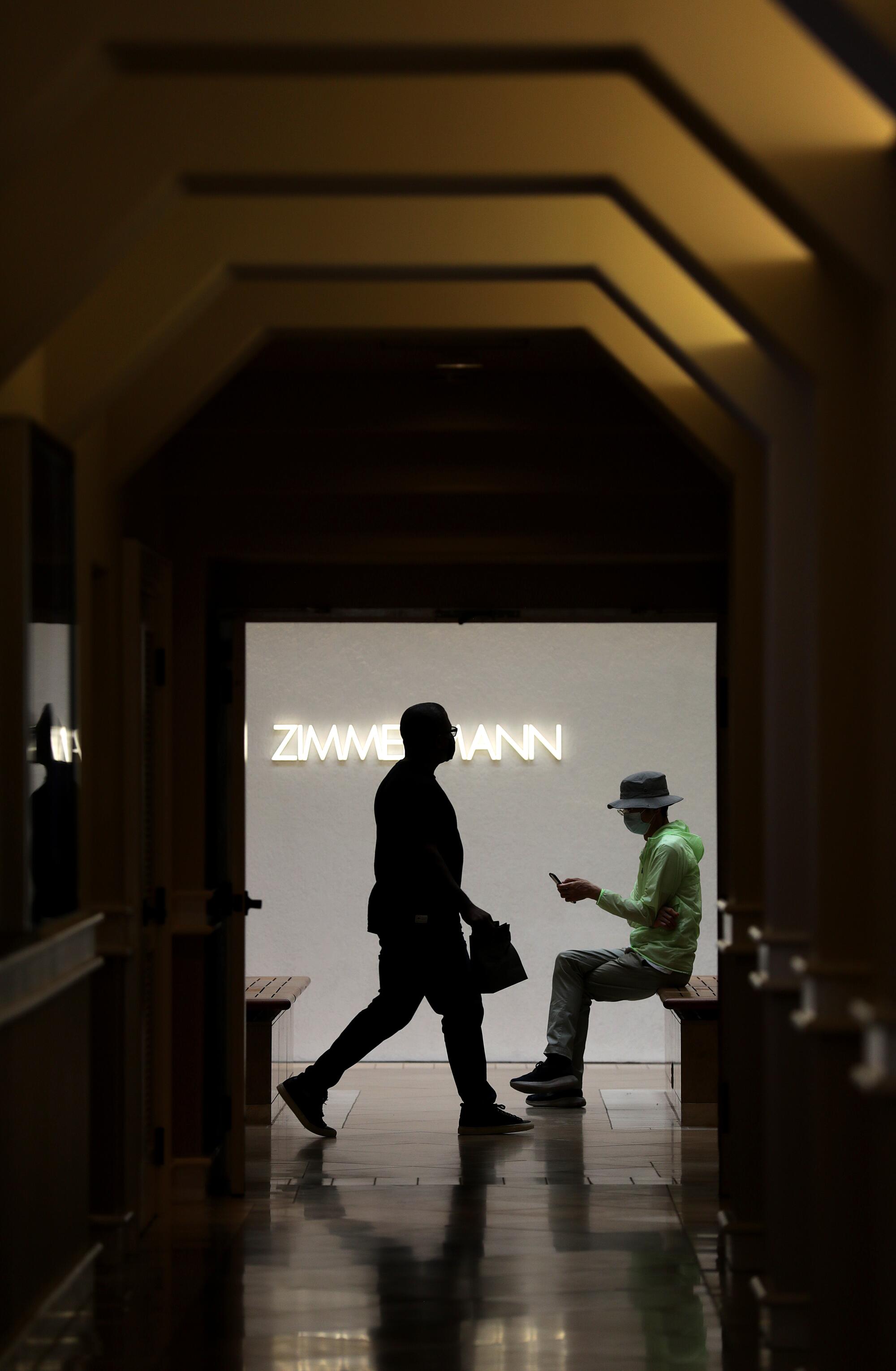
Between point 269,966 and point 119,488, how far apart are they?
5634 millimetres

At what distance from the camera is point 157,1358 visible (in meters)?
4.35

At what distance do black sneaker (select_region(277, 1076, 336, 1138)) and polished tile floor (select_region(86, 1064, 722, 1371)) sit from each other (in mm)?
95

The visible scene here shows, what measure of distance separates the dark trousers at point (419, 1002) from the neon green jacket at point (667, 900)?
95 centimetres

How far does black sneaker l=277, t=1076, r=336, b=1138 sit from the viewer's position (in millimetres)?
7547

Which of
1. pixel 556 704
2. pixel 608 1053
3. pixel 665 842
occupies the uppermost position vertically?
pixel 556 704

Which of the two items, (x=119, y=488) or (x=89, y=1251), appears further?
(x=119, y=488)

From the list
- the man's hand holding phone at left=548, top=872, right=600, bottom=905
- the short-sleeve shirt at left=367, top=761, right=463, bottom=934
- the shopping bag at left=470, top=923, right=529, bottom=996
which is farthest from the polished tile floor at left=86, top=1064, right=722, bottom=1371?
the man's hand holding phone at left=548, top=872, right=600, bottom=905

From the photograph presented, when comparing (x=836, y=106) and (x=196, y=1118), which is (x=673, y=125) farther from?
(x=196, y=1118)

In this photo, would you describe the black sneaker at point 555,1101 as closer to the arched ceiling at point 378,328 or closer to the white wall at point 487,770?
the white wall at point 487,770

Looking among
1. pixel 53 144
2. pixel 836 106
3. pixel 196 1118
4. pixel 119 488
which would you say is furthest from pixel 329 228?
pixel 196 1118

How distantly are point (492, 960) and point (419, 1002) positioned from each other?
1.27 ft

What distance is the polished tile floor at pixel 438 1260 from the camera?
4.43 meters

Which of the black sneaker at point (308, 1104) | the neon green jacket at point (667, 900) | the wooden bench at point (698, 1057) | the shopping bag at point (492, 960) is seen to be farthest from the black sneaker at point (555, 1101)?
the black sneaker at point (308, 1104)

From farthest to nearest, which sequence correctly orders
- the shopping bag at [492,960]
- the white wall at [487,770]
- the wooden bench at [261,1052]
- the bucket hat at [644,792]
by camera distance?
the white wall at [487,770], the bucket hat at [644,792], the wooden bench at [261,1052], the shopping bag at [492,960]
